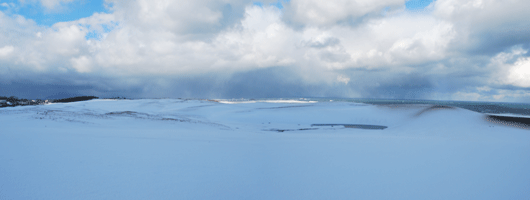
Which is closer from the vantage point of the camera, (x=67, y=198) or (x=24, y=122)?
(x=67, y=198)

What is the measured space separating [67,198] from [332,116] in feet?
39.0

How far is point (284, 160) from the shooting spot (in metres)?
2.97

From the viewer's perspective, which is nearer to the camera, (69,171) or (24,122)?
(69,171)

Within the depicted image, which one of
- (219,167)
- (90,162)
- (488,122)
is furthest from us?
(488,122)

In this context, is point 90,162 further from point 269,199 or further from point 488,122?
point 488,122

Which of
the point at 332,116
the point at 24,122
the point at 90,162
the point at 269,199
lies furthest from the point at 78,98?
the point at 269,199

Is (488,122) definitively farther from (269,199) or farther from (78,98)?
(78,98)

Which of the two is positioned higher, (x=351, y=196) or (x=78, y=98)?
(x=78, y=98)

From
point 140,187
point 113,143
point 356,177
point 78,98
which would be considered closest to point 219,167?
point 140,187

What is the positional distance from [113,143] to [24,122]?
12.5ft

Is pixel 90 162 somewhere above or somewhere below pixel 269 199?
above

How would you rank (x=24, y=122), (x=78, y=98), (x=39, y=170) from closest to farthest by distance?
(x=39, y=170) → (x=24, y=122) → (x=78, y=98)

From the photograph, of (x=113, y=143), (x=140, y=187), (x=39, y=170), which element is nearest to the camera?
(x=140, y=187)

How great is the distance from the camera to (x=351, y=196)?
1.89m
